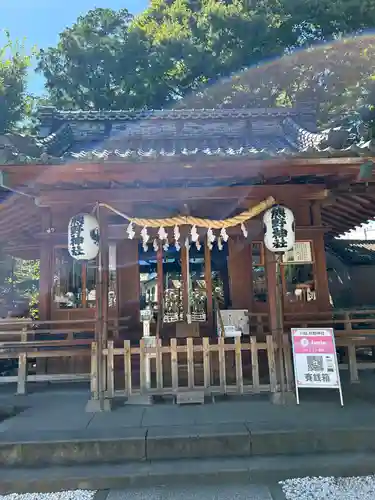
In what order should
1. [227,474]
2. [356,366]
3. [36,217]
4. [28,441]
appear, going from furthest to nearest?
1. [36,217]
2. [356,366]
3. [28,441]
4. [227,474]

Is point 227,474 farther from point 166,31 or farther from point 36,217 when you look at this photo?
point 166,31

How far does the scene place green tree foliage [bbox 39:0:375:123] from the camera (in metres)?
16.3

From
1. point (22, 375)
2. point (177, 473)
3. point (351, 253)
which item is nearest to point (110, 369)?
point (177, 473)

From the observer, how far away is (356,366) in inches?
270

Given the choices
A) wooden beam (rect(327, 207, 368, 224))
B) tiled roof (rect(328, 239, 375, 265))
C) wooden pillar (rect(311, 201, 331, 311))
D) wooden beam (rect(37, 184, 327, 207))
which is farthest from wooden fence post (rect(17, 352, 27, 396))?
tiled roof (rect(328, 239, 375, 265))

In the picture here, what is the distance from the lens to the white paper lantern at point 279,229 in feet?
18.5

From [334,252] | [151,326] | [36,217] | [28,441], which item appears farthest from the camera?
[334,252]

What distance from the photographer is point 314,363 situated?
5.36m

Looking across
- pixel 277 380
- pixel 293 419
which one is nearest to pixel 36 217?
pixel 277 380

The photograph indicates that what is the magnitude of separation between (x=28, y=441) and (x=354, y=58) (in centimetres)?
1719

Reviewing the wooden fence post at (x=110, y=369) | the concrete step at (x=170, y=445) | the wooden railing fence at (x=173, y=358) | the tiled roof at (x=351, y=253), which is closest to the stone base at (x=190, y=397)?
the wooden railing fence at (x=173, y=358)

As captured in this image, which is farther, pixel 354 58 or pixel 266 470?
pixel 354 58

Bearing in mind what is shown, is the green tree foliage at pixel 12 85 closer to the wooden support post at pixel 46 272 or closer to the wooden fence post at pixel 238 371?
the wooden support post at pixel 46 272

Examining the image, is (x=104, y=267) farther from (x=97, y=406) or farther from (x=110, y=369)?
(x=97, y=406)
